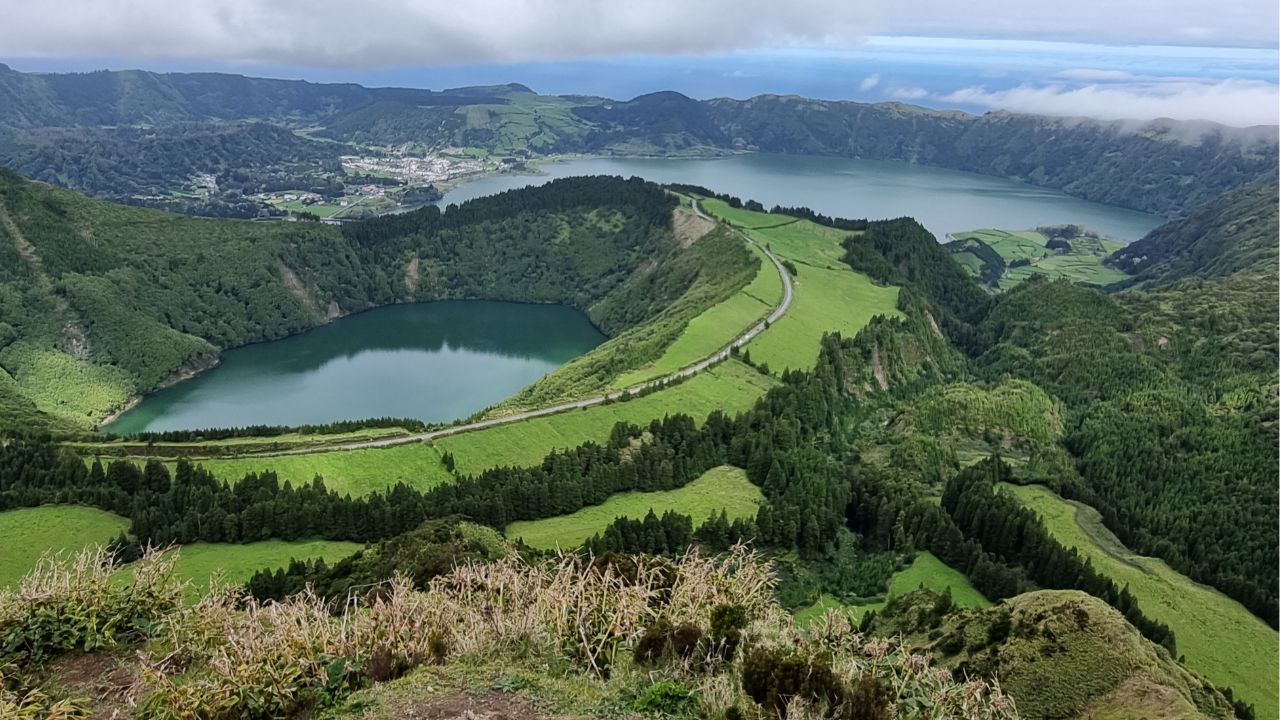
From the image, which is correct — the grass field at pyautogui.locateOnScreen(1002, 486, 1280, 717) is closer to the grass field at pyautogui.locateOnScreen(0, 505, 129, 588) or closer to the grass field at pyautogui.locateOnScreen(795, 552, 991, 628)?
the grass field at pyautogui.locateOnScreen(795, 552, 991, 628)

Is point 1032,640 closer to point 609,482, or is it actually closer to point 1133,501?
point 609,482

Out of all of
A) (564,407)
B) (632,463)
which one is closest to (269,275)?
(564,407)

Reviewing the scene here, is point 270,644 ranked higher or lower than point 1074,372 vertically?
higher

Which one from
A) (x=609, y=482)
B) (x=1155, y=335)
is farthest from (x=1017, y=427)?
(x=609, y=482)

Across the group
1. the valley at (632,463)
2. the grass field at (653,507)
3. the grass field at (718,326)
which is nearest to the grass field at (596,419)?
the valley at (632,463)

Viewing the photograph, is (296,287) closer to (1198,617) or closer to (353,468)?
(353,468)

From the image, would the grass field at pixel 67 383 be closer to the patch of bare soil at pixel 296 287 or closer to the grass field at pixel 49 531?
the patch of bare soil at pixel 296 287

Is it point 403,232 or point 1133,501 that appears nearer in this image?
point 1133,501
